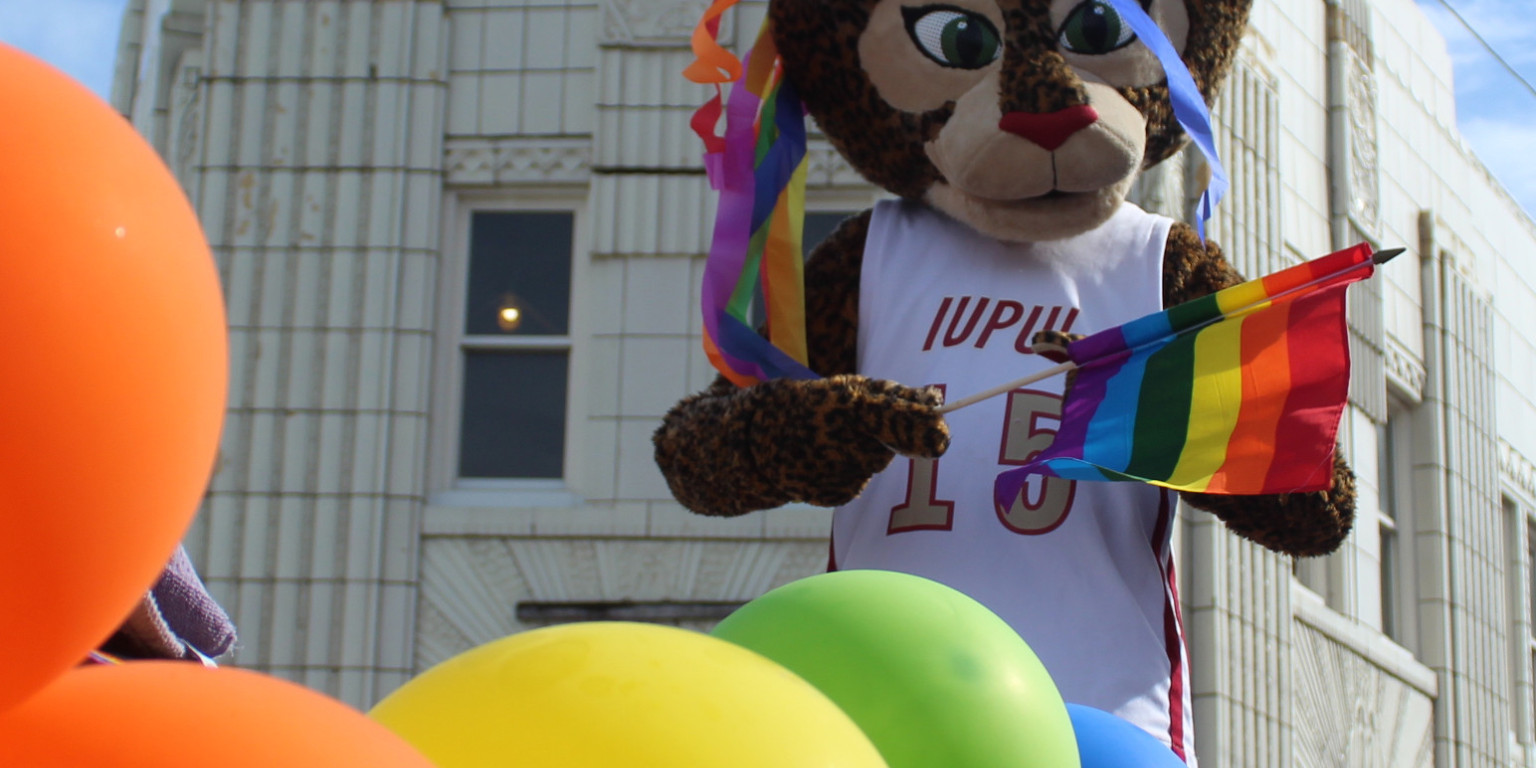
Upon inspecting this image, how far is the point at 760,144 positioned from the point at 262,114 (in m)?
4.16

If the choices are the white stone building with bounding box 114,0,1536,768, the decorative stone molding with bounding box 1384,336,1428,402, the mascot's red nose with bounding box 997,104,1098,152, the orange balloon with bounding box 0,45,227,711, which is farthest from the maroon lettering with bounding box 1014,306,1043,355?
the decorative stone molding with bounding box 1384,336,1428,402

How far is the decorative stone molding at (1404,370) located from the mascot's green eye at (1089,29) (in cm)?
608

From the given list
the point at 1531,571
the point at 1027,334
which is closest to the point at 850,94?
the point at 1027,334

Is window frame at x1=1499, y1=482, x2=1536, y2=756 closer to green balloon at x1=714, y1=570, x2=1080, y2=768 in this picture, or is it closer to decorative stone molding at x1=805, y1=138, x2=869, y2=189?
decorative stone molding at x1=805, y1=138, x2=869, y2=189

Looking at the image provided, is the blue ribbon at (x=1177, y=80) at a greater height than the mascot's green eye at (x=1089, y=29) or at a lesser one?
lesser

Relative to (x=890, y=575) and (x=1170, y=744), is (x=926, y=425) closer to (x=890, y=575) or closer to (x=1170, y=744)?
(x=890, y=575)

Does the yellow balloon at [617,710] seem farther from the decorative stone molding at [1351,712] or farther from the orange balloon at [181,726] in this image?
the decorative stone molding at [1351,712]

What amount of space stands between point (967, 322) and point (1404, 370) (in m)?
6.45

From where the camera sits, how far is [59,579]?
3.23 ft

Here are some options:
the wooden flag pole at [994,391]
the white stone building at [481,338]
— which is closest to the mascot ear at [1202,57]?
the wooden flag pole at [994,391]

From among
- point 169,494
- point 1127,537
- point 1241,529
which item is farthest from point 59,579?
point 1241,529

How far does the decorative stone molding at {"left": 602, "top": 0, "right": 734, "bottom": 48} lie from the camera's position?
659 cm

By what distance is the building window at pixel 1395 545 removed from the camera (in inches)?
332

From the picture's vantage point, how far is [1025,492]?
2660 millimetres
